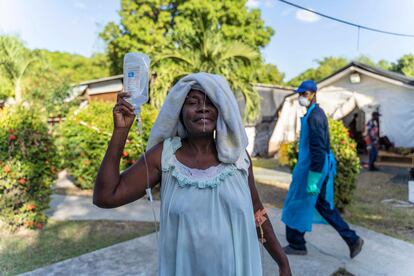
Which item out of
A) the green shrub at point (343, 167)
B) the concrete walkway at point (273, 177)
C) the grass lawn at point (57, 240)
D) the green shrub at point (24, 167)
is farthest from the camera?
the concrete walkway at point (273, 177)

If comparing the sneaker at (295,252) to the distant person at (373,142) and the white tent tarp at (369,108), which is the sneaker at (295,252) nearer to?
the white tent tarp at (369,108)

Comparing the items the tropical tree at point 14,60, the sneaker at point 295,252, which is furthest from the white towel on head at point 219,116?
the tropical tree at point 14,60

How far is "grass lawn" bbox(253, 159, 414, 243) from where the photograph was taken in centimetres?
509

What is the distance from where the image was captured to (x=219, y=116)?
166 cm

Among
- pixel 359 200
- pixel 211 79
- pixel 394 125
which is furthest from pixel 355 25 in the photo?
pixel 211 79

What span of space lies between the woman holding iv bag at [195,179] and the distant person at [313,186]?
2.00 metres

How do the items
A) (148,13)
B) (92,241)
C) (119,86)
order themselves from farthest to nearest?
(148,13), (119,86), (92,241)

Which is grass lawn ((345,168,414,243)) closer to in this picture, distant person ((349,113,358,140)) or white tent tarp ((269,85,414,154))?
white tent tarp ((269,85,414,154))

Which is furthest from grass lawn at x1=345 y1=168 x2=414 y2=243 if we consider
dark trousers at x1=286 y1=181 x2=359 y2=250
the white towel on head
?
the white towel on head

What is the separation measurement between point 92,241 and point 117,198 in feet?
10.4

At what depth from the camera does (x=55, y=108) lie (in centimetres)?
1583

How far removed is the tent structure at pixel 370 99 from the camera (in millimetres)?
10375

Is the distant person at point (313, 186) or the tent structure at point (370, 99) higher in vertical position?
the tent structure at point (370, 99)

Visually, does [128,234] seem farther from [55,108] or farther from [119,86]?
[55,108]
